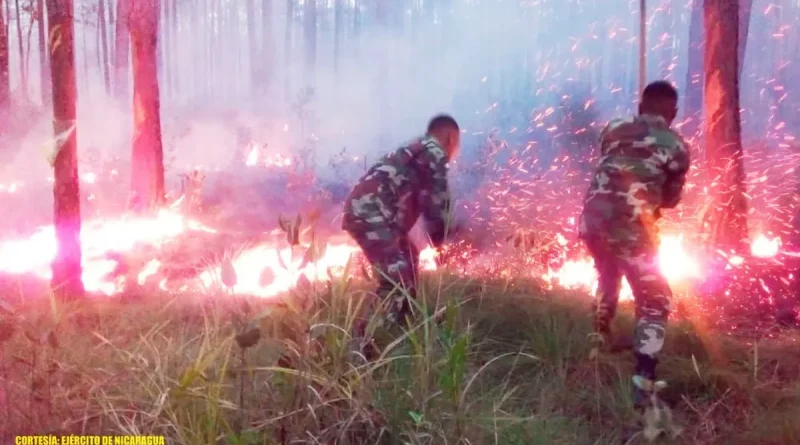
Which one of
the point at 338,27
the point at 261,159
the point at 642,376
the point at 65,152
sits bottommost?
the point at 261,159

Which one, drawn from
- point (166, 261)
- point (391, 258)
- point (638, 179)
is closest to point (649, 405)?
point (638, 179)

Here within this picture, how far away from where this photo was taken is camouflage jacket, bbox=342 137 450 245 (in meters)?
4.02

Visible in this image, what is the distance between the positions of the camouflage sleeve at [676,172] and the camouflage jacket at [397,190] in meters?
1.26

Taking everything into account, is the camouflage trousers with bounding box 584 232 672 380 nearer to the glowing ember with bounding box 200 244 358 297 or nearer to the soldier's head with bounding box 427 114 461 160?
the soldier's head with bounding box 427 114 461 160

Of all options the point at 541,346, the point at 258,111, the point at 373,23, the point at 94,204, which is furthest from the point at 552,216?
the point at 373,23

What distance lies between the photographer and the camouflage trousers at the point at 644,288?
11.3ft

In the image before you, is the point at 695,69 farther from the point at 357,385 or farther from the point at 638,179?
the point at 357,385

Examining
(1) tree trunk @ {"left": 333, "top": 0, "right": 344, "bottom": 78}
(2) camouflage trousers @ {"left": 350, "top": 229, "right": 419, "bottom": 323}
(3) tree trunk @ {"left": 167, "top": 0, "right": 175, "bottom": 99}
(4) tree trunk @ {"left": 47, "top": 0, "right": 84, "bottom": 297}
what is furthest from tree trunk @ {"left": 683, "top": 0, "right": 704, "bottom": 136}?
(3) tree trunk @ {"left": 167, "top": 0, "right": 175, "bottom": 99}

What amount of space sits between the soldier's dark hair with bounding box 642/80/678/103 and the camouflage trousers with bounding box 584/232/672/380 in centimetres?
85

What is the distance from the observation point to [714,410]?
130 inches

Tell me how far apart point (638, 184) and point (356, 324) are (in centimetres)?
175

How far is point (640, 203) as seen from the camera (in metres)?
3.65

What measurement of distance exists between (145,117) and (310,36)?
32.8 meters

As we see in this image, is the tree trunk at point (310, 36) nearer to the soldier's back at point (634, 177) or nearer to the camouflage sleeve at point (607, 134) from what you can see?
the camouflage sleeve at point (607, 134)
